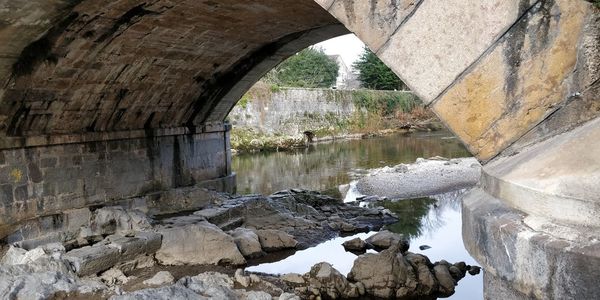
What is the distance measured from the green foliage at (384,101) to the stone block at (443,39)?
27693 mm

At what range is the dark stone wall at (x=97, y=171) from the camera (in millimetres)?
6738

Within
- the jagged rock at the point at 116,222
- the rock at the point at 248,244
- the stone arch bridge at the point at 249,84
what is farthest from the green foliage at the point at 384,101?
the jagged rock at the point at 116,222

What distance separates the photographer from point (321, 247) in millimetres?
8023

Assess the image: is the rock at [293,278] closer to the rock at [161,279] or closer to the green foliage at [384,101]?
the rock at [161,279]

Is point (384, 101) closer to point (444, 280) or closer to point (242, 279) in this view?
point (444, 280)

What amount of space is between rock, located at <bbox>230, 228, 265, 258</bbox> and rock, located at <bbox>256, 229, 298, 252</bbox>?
0.15 meters

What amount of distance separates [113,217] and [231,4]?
345cm

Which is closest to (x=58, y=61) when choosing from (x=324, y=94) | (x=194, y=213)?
(x=194, y=213)

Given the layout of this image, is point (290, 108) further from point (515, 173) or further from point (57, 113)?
point (515, 173)

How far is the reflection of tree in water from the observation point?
357 inches

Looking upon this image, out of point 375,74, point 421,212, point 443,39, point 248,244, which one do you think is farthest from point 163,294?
point 375,74

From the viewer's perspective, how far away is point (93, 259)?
20.3 ft

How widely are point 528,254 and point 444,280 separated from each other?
15.0ft

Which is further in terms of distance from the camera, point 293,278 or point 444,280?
point 293,278
